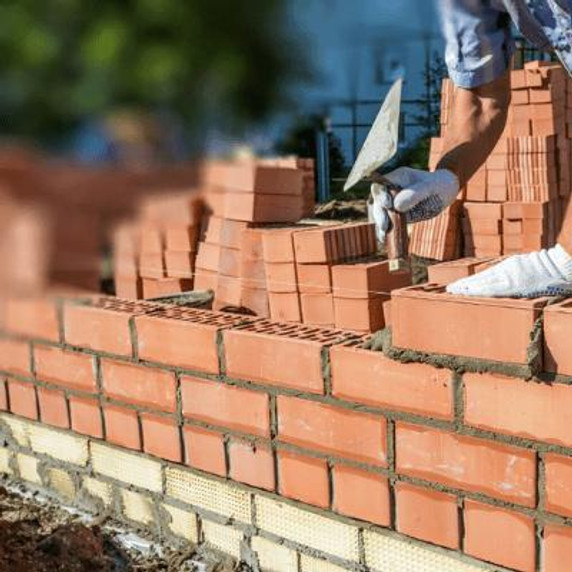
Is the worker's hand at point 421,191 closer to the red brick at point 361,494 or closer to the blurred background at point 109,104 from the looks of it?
the red brick at point 361,494

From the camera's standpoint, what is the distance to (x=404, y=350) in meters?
2.05

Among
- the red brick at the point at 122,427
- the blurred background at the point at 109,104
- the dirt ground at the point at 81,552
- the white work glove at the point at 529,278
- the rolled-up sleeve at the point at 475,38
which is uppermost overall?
the rolled-up sleeve at the point at 475,38

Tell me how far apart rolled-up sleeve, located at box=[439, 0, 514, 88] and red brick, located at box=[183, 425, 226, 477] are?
1.33 m

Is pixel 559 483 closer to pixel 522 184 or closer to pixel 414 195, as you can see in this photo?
pixel 414 195

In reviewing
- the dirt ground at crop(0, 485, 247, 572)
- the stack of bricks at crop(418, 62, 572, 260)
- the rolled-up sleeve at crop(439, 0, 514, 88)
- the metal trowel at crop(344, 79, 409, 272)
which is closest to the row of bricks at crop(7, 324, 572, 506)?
the dirt ground at crop(0, 485, 247, 572)

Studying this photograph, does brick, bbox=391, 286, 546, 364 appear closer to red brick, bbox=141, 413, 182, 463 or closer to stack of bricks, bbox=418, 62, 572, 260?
red brick, bbox=141, 413, 182, 463

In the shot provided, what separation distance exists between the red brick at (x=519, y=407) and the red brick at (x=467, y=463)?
2.4 inches

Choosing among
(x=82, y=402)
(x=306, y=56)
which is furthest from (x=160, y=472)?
(x=306, y=56)

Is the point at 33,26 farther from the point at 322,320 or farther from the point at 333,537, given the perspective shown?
the point at 322,320

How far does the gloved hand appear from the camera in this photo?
1.99 m

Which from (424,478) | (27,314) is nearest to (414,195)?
(424,478)

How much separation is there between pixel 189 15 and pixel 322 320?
299 centimetres

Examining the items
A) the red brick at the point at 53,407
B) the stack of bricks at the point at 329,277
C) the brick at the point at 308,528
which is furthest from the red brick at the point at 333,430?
the red brick at the point at 53,407

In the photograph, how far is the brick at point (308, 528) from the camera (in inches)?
92.6
